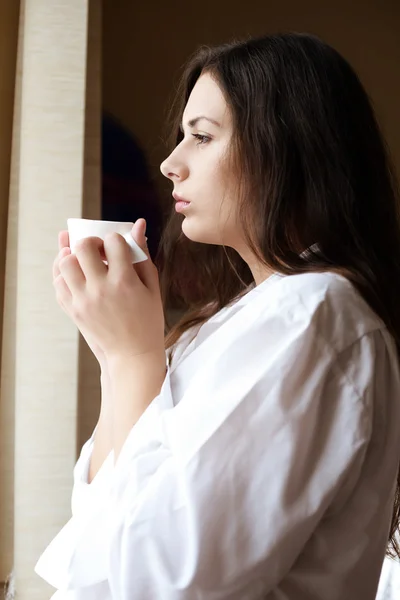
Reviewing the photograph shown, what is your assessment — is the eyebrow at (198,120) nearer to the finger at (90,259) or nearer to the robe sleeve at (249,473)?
the finger at (90,259)

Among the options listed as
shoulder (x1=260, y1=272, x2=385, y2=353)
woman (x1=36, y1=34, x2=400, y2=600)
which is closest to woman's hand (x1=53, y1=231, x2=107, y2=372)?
woman (x1=36, y1=34, x2=400, y2=600)

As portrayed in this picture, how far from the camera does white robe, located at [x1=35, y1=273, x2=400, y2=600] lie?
707 mm

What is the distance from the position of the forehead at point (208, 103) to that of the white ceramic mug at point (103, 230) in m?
0.16

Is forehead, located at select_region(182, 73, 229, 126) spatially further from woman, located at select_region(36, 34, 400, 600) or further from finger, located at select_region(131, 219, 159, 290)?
finger, located at select_region(131, 219, 159, 290)

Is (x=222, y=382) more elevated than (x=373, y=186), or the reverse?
(x=373, y=186)

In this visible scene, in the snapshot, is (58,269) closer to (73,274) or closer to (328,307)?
(73,274)

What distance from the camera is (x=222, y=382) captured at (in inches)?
29.9

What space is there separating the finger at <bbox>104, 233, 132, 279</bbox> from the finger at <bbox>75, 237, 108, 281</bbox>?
0.4 inches

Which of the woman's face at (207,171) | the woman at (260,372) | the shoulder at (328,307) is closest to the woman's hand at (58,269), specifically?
the woman at (260,372)

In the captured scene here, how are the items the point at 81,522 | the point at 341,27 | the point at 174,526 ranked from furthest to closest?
1. the point at 341,27
2. the point at 81,522
3. the point at 174,526

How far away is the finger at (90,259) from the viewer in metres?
0.89

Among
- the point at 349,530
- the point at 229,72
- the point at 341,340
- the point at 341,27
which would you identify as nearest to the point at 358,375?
the point at 341,340

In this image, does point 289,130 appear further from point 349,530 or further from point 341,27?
point 341,27

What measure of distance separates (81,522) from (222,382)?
25cm
